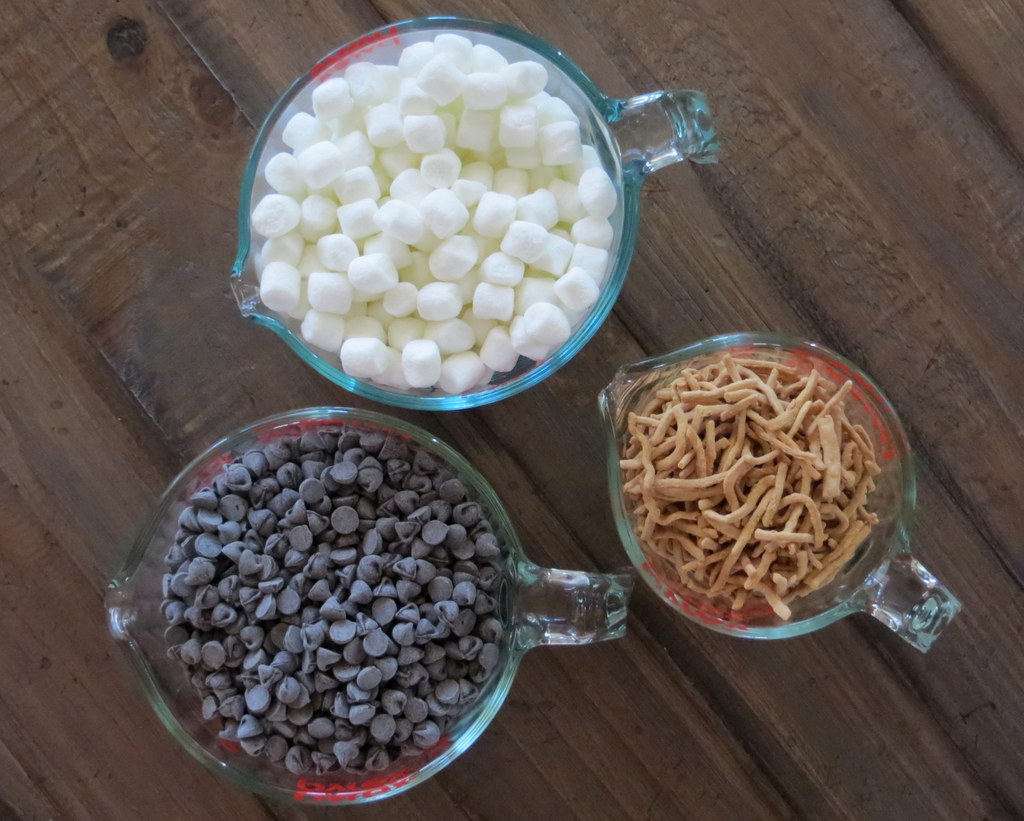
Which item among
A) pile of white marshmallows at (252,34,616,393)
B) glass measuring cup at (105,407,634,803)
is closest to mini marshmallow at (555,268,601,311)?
pile of white marshmallows at (252,34,616,393)

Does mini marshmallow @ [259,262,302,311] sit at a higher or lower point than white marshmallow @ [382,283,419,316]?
higher

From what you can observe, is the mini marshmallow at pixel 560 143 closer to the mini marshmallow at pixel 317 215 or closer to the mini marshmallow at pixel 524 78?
the mini marshmallow at pixel 524 78

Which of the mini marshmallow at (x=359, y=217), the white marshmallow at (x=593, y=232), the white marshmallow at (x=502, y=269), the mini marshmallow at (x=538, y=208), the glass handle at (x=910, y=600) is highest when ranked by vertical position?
the mini marshmallow at (x=359, y=217)

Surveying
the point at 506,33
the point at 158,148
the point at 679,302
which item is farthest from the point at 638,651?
the point at 158,148

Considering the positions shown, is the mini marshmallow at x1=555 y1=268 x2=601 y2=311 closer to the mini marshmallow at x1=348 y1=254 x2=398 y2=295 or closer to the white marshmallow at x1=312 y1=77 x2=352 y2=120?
the mini marshmallow at x1=348 y1=254 x2=398 y2=295

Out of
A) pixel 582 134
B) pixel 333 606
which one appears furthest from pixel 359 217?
pixel 333 606

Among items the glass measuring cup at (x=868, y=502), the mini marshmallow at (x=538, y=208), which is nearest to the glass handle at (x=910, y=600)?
the glass measuring cup at (x=868, y=502)
